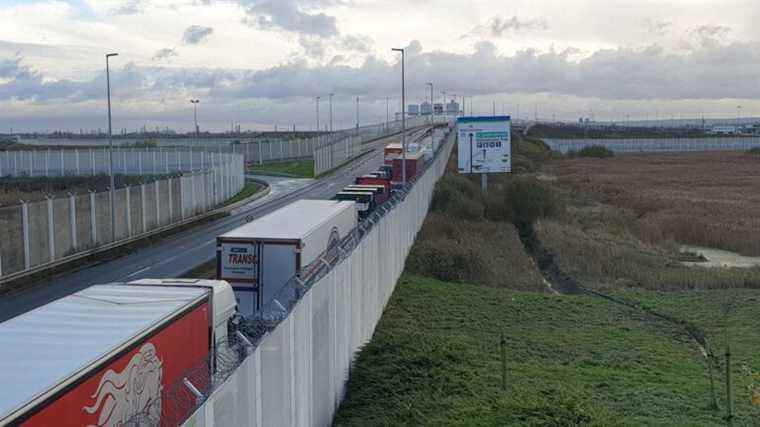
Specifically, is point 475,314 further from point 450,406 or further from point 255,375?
point 255,375

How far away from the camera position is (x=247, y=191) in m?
59.4

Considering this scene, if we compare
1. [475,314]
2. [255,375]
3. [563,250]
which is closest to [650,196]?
[563,250]

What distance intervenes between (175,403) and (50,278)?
2261 centimetres

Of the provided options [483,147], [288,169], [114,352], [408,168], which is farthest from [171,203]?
[288,169]

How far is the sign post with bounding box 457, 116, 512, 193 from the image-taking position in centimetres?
4800

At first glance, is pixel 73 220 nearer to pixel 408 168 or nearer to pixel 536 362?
pixel 536 362

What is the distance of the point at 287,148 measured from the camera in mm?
99250

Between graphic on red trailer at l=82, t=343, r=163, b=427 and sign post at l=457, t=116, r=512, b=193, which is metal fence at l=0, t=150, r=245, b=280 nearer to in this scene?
sign post at l=457, t=116, r=512, b=193

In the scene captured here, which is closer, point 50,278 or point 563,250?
point 50,278

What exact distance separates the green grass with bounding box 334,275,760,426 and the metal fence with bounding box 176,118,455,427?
2.03 feet

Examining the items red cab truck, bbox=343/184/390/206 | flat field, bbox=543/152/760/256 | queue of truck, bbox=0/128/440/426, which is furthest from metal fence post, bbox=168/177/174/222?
queue of truck, bbox=0/128/440/426

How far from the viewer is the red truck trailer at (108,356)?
6859mm

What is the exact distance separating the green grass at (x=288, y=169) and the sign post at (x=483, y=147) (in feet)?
89.8

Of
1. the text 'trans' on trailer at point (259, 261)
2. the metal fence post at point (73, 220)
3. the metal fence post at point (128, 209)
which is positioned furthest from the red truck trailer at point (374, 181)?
the text 'trans' on trailer at point (259, 261)
